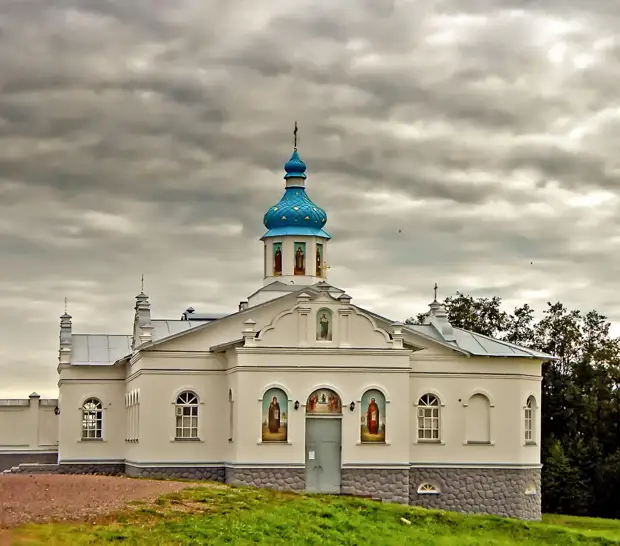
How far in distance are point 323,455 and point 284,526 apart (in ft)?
33.3

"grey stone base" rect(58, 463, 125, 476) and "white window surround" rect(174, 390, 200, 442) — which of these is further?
"grey stone base" rect(58, 463, 125, 476)

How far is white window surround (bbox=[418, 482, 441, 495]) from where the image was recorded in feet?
133

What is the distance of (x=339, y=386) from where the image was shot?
1516 inches

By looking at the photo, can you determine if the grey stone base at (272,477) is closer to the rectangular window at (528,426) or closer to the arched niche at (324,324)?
the arched niche at (324,324)

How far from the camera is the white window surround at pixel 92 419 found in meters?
44.9

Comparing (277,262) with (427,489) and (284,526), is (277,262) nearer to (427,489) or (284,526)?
(427,489)

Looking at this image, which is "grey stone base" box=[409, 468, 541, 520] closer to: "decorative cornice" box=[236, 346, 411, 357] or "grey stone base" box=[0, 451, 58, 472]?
"decorative cornice" box=[236, 346, 411, 357]

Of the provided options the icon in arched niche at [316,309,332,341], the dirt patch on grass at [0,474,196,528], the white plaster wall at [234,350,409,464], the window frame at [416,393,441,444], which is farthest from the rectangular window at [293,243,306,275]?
the dirt patch on grass at [0,474,196,528]

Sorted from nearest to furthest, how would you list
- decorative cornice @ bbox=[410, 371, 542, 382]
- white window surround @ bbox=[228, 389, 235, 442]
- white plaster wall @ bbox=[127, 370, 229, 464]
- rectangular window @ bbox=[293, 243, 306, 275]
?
white window surround @ bbox=[228, 389, 235, 442], white plaster wall @ bbox=[127, 370, 229, 464], decorative cornice @ bbox=[410, 371, 542, 382], rectangular window @ bbox=[293, 243, 306, 275]

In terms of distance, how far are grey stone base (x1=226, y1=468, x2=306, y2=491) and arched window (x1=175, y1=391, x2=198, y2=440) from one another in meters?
2.70

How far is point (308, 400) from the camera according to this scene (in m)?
38.3

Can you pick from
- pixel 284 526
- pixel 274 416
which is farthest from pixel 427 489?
pixel 284 526

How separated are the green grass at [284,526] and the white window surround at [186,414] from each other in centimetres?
609

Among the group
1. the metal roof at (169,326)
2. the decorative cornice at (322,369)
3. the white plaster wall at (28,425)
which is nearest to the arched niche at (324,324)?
the decorative cornice at (322,369)
